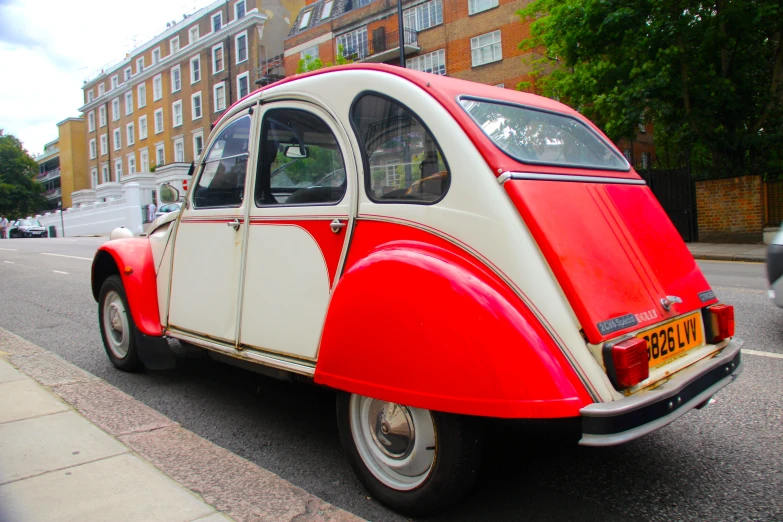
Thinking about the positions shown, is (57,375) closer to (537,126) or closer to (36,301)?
(537,126)

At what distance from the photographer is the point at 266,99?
12.3 ft

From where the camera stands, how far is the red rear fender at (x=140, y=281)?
15.0 ft

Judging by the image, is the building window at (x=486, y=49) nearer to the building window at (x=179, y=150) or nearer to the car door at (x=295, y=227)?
the car door at (x=295, y=227)

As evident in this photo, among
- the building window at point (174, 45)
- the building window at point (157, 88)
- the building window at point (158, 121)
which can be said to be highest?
the building window at point (174, 45)

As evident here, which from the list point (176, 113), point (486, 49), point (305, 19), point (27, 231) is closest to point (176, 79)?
point (176, 113)

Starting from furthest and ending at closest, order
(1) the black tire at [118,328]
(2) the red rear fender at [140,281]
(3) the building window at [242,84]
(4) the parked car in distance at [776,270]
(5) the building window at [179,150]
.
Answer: (5) the building window at [179,150] → (3) the building window at [242,84] → (4) the parked car in distance at [776,270] → (1) the black tire at [118,328] → (2) the red rear fender at [140,281]

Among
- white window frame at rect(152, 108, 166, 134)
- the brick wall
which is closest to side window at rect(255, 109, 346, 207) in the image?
the brick wall

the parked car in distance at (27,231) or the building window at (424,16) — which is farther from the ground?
the building window at (424,16)

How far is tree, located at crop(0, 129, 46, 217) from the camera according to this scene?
233 feet

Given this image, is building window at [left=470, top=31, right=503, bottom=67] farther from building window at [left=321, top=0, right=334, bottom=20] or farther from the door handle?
the door handle

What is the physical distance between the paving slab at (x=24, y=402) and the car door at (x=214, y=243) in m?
0.93

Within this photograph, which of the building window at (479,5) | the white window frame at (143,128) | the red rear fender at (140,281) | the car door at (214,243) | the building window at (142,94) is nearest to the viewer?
the car door at (214,243)

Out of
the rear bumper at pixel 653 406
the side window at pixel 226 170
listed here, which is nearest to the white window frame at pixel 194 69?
the side window at pixel 226 170

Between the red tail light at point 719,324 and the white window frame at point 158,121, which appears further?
the white window frame at point 158,121
